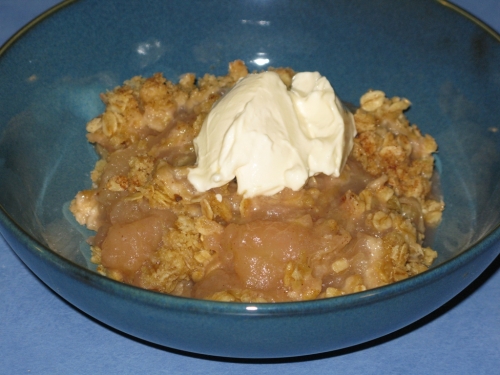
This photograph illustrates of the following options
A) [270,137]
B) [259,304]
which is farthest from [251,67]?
[259,304]

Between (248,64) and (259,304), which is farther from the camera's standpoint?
(248,64)

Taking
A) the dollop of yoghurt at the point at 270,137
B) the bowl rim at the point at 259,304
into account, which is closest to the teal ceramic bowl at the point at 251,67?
the bowl rim at the point at 259,304

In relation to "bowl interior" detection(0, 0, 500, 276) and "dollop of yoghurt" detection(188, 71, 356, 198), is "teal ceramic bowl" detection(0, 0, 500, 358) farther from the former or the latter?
"dollop of yoghurt" detection(188, 71, 356, 198)

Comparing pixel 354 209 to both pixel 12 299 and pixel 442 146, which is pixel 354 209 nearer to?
pixel 442 146

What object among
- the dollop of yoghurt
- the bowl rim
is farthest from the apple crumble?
the bowl rim

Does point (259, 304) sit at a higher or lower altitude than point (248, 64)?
higher

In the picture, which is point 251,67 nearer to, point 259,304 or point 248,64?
point 248,64
